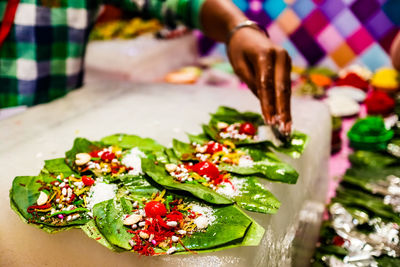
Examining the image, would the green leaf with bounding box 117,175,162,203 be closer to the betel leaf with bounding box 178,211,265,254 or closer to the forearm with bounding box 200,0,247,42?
the betel leaf with bounding box 178,211,265,254

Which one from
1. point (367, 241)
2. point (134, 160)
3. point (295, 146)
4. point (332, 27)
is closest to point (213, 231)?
point (134, 160)

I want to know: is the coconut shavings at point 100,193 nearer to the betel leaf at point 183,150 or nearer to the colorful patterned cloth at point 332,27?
the betel leaf at point 183,150

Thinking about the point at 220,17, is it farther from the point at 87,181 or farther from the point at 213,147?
the point at 87,181

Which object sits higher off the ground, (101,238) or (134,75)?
(101,238)

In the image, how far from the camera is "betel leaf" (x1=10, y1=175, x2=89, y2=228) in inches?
30.9

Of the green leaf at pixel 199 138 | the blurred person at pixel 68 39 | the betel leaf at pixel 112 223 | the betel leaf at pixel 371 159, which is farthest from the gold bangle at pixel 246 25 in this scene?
the betel leaf at pixel 112 223

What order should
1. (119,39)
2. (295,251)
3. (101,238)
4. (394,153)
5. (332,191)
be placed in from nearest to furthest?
(101,238)
(295,251)
(394,153)
(332,191)
(119,39)

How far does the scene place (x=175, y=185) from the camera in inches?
33.2

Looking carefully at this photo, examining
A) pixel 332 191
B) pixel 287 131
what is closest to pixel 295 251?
pixel 287 131

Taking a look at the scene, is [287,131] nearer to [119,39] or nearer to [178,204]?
[178,204]

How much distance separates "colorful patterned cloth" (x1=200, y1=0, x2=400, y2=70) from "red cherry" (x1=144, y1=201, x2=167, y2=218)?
192 cm

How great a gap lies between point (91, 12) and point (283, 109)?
3.04 feet

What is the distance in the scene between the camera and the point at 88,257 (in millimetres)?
794

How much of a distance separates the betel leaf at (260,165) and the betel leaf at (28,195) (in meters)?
0.31
